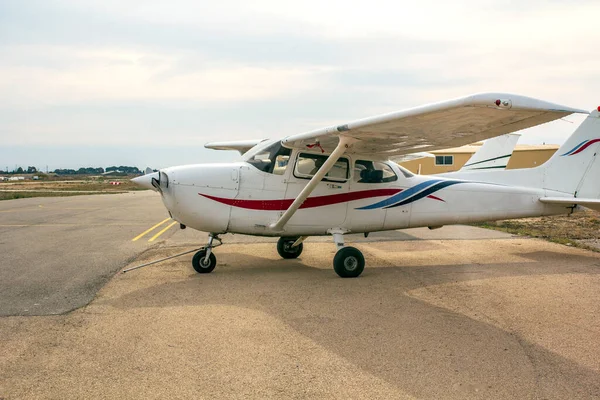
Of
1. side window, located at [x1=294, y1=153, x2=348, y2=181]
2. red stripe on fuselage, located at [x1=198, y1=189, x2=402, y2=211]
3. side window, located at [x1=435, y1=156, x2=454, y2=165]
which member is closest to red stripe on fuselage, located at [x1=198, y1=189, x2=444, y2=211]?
red stripe on fuselage, located at [x1=198, y1=189, x2=402, y2=211]

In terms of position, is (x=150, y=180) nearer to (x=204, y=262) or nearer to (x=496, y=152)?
(x=204, y=262)

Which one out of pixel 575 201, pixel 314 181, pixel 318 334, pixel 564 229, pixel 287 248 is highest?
pixel 314 181

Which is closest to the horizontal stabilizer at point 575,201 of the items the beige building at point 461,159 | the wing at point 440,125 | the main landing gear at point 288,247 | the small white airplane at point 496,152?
the wing at point 440,125

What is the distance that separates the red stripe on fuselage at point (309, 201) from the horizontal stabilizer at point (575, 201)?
9.97 ft

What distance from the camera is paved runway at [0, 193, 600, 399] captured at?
3615 mm

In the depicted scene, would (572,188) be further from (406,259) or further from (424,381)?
(424,381)

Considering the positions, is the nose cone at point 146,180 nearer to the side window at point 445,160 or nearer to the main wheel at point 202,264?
the main wheel at point 202,264

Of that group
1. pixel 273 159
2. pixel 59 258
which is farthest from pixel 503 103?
pixel 59 258

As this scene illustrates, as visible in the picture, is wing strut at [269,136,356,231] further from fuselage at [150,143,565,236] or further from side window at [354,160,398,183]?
side window at [354,160,398,183]

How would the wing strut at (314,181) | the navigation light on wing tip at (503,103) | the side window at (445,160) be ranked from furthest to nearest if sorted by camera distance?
the side window at (445,160)
the wing strut at (314,181)
the navigation light on wing tip at (503,103)

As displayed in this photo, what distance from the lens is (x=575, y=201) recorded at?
8.75 meters

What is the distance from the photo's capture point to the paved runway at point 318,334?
3615 millimetres

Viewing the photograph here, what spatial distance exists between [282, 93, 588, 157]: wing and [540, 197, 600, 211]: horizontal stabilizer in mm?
2861

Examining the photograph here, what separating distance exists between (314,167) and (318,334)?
12.3ft
